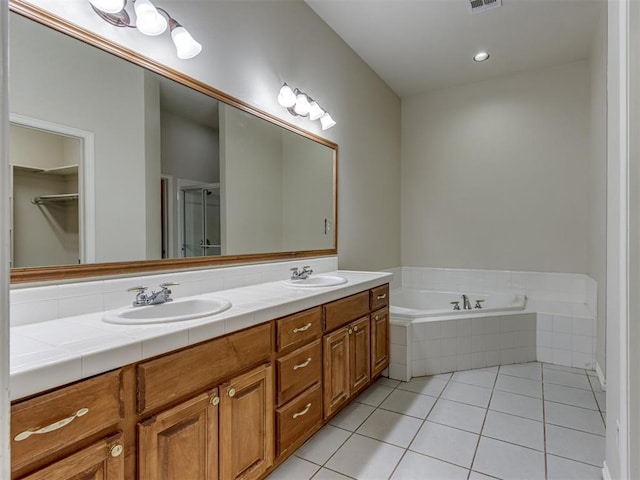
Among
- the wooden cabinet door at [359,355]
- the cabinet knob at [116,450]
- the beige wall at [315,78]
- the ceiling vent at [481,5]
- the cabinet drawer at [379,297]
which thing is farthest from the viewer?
the ceiling vent at [481,5]

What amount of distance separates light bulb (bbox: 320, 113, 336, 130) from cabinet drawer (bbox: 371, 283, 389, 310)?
1.32 m

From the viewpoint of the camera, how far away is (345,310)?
2027mm

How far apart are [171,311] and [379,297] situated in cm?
144

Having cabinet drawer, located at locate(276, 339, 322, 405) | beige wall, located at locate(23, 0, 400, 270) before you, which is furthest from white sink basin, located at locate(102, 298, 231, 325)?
beige wall, located at locate(23, 0, 400, 270)

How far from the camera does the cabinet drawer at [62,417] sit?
74cm

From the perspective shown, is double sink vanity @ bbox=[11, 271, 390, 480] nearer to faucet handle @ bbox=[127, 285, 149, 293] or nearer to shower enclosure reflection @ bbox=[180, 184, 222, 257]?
faucet handle @ bbox=[127, 285, 149, 293]

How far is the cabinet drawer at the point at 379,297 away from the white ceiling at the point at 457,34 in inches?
82.0

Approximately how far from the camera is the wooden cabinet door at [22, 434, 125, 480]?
79 centimetres

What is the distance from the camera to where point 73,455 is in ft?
2.72

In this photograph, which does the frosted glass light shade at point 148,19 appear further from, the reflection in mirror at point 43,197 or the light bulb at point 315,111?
the light bulb at point 315,111

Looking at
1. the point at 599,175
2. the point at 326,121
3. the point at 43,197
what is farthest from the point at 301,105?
the point at 599,175

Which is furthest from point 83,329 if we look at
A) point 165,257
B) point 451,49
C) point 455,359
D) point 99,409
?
point 451,49

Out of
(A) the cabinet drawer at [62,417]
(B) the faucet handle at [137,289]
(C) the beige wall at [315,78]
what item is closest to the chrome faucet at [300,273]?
(C) the beige wall at [315,78]

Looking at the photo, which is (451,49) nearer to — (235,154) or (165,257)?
(235,154)
